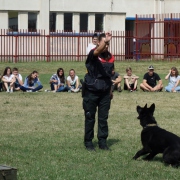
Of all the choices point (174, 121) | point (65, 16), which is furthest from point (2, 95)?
point (65, 16)

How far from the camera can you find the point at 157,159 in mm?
10344

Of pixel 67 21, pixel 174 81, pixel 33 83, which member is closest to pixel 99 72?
pixel 33 83

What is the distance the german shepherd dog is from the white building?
3154cm

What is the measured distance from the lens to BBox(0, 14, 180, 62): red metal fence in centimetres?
3838

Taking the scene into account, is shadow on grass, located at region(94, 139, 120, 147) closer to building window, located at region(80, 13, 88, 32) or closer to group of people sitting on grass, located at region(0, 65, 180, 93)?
group of people sitting on grass, located at region(0, 65, 180, 93)

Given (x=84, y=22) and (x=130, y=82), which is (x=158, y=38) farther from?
(x=130, y=82)

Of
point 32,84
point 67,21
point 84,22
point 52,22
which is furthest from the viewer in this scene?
point 84,22

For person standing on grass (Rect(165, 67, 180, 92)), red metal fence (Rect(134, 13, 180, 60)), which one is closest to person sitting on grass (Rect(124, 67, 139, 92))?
person standing on grass (Rect(165, 67, 180, 92))

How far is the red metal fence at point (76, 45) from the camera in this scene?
3838 cm

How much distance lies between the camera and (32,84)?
23.0m

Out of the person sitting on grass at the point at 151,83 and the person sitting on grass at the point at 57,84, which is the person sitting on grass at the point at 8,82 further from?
the person sitting on grass at the point at 151,83

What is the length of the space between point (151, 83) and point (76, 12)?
2121cm

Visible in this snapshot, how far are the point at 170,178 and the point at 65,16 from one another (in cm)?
3561

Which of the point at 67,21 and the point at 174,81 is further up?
the point at 67,21
